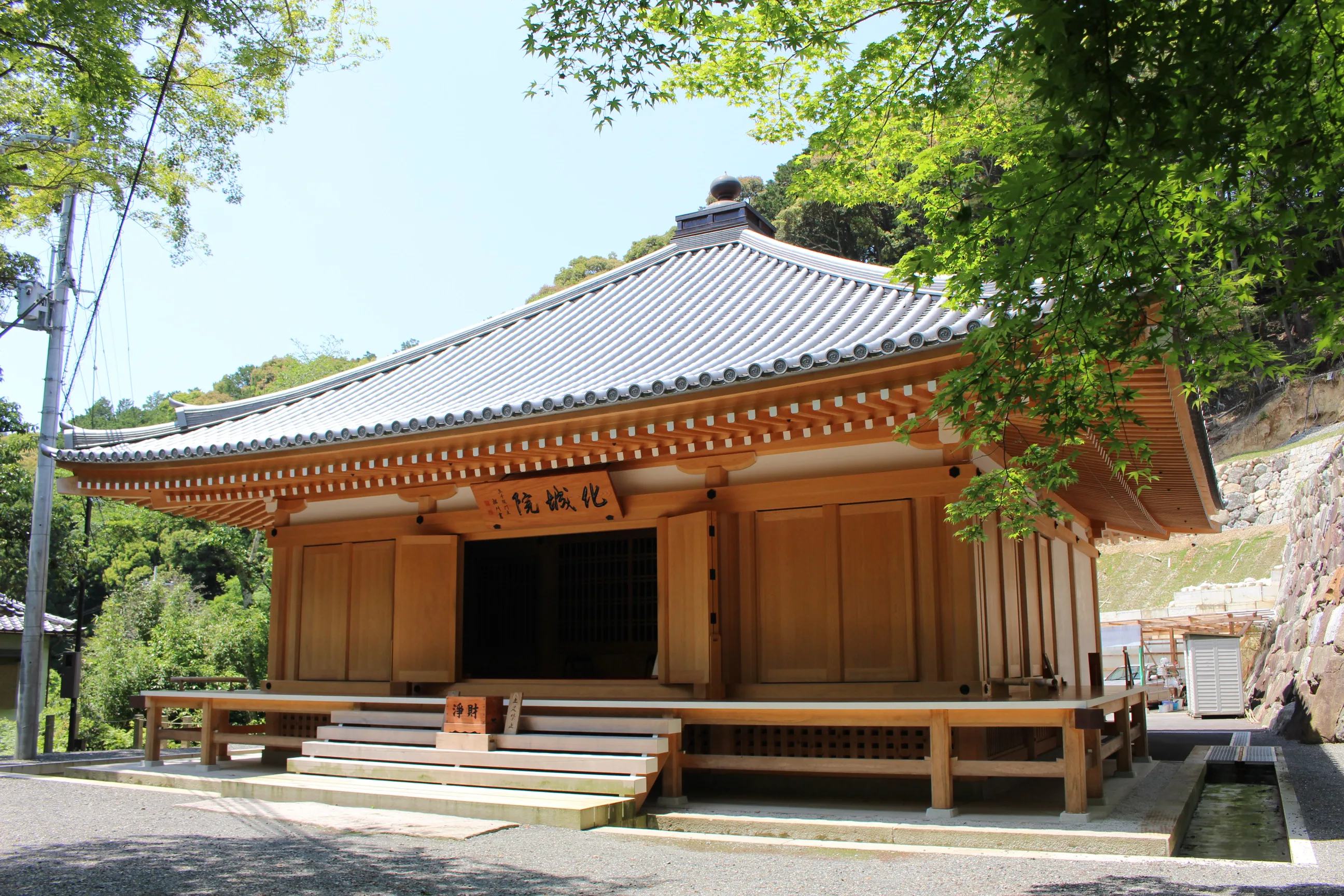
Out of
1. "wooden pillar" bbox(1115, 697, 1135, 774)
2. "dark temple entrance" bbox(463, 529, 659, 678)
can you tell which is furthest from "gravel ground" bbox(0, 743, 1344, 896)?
"dark temple entrance" bbox(463, 529, 659, 678)

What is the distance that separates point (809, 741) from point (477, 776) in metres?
2.62

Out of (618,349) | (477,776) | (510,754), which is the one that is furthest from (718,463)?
(477,776)

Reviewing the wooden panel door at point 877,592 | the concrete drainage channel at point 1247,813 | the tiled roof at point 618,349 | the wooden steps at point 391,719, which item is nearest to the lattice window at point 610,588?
the tiled roof at point 618,349

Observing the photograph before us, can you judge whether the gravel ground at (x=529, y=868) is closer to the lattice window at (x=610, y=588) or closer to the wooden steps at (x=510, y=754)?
the wooden steps at (x=510, y=754)

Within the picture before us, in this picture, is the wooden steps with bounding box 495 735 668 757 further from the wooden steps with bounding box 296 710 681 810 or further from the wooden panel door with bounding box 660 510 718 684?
the wooden panel door with bounding box 660 510 718 684

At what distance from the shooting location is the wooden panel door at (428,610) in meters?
9.05

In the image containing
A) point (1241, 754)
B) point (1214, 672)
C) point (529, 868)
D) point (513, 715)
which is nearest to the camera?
point (529, 868)

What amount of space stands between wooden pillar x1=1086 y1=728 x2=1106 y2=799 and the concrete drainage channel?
0.59m

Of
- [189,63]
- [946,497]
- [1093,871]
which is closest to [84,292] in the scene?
[189,63]

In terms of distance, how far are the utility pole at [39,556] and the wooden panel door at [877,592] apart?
31.2 ft

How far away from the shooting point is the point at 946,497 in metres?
7.11

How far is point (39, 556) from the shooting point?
476 inches

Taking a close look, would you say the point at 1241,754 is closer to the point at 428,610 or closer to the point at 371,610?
the point at 428,610

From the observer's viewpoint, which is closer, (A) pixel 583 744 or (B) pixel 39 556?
(A) pixel 583 744
